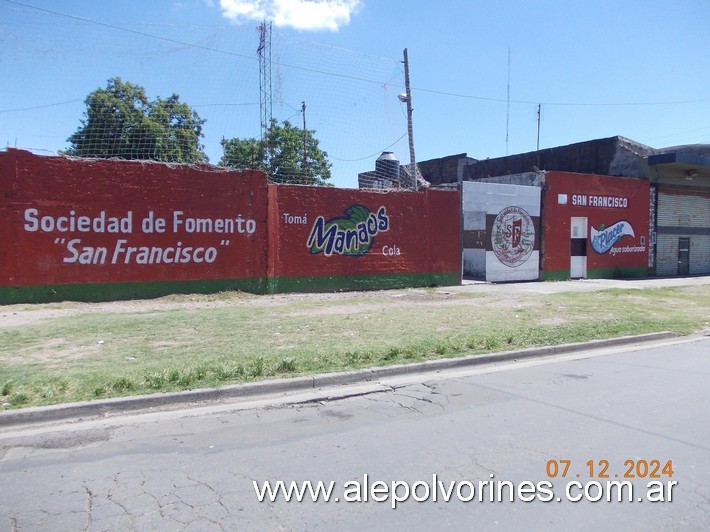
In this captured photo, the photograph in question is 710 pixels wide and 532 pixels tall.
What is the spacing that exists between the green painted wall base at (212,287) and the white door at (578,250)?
22.8ft

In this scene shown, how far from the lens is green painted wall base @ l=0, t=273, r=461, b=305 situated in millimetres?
13242

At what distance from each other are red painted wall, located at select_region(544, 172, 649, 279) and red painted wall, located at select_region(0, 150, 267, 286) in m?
12.9

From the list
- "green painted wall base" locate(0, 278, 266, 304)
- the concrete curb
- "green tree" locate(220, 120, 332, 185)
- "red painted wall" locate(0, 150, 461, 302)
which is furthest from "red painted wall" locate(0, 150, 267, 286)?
"green tree" locate(220, 120, 332, 185)

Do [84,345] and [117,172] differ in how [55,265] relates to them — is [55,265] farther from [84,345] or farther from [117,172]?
[84,345]

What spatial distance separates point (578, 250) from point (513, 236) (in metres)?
3.94

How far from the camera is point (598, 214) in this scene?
78.9ft

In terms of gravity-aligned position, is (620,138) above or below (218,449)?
above

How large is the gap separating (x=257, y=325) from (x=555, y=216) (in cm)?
1618

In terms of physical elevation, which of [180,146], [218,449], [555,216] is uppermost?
[180,146]

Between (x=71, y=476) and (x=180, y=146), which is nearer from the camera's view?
(x=71, y=476)

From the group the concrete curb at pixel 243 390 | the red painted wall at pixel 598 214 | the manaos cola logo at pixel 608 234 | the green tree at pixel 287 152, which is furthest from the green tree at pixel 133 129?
the manaos cola logo at pixel 608 234

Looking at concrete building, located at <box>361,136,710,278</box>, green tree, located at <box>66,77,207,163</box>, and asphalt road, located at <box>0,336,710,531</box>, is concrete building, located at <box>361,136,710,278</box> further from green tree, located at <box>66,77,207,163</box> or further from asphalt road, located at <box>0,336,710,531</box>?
asphalt road, located at <box>0,336,710,531</box>

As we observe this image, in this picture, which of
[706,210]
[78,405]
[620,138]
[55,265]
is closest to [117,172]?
[55,265]

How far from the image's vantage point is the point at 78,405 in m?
5.71
